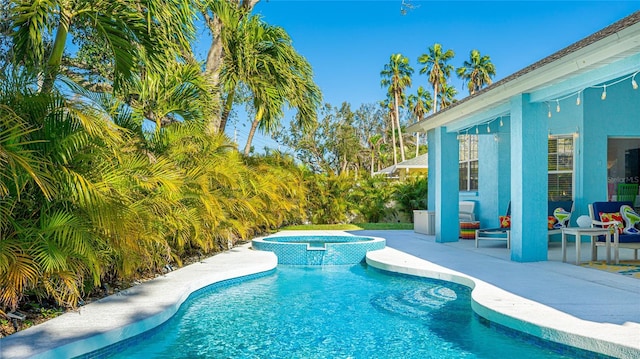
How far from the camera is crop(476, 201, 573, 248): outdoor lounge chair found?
447 inches

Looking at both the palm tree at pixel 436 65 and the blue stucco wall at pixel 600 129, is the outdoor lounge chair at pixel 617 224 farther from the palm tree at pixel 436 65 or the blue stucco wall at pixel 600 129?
the palm tree at pixel 436 65

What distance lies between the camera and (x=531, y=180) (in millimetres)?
9219

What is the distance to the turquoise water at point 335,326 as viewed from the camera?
524cm

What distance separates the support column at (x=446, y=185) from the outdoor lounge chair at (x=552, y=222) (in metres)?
1.40

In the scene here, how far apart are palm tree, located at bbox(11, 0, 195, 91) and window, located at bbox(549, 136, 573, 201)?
978 cm

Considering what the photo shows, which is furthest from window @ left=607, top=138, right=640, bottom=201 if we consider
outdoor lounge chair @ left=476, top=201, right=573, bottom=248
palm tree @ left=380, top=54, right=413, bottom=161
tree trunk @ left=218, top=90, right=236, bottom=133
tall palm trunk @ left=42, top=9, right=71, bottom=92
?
palm tree @ left=380, top=54, right=413, bottom=161

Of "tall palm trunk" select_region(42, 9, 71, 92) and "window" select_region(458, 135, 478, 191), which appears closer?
"tall palm trunk" select_region(42, 9, 71, 92)

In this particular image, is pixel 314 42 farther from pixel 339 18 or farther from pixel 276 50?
pixel 276 50

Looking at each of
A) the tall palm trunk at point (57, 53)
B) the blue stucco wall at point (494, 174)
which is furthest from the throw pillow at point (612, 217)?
the tall palm trunk at point (57, 53)

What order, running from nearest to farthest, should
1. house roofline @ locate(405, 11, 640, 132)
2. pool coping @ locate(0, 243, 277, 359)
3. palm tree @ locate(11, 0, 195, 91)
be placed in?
pool coping @ locate(0, 243, 277, 359) → palm tree @ locate(11, 0, 195, 91) → house roofline @ locate(405, 11, 640, 132)

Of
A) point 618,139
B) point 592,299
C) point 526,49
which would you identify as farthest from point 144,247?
point 526,49

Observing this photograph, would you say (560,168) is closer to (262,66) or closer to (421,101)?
(262,66)

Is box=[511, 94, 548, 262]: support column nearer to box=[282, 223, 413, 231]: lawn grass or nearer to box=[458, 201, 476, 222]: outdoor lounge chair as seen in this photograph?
box=[458, 201, 476, 222]: outdoor lounge chair

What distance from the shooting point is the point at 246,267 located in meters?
9.53
